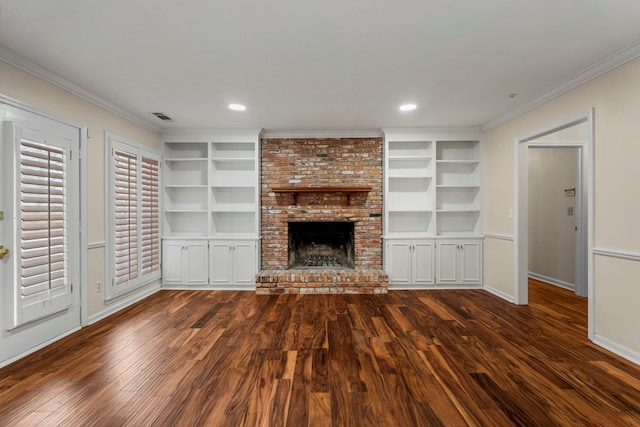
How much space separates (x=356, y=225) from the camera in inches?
190

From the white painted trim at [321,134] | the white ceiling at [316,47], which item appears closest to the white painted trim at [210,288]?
the white painted trim at [321,134]

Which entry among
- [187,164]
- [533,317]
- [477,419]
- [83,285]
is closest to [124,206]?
[83,285]

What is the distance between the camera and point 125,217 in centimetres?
375

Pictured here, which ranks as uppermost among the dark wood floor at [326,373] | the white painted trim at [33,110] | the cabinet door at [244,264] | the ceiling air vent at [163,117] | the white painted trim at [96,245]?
the ceiling air vent at [163,117]

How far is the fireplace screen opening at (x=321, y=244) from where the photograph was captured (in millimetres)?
5090

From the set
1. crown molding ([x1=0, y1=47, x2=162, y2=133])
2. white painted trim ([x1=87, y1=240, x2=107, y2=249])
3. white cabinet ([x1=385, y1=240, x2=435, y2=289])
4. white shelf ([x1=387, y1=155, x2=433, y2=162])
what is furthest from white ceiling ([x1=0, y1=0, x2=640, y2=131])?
white cabinet ([x1=385, y1=240, x2=435, y2=289])

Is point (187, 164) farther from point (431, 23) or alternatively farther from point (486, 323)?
point (486, 323)

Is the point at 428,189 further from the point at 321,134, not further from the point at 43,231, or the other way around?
the point at 43,231

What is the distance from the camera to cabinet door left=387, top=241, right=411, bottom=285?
4.59 meters

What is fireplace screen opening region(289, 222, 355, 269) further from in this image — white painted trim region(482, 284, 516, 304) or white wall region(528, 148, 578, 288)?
white wall region(528, 148, 578, 288)

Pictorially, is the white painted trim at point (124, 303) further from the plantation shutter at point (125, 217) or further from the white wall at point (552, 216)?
the white wall at point (552, 216)

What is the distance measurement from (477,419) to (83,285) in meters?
3.73

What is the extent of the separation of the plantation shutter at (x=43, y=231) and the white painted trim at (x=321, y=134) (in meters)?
2.67

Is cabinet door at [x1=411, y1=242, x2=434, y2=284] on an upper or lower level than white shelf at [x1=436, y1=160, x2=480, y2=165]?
lower
